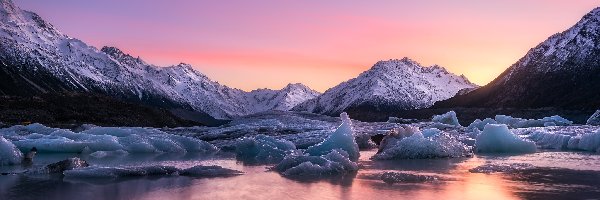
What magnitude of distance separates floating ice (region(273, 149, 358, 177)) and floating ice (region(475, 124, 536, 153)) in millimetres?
12536

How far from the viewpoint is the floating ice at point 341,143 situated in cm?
2299

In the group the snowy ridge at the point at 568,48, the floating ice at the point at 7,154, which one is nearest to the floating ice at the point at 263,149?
the floating ice at the point at 7,154

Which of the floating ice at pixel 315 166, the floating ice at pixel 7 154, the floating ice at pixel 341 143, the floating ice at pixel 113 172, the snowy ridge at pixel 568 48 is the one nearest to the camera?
the floating ice at pixel 113 172

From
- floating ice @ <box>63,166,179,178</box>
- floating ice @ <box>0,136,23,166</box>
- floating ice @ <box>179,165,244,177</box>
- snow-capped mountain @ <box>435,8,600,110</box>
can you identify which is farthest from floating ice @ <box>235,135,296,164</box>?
snow-capped mountain @ <box>435,8,600,110</box>

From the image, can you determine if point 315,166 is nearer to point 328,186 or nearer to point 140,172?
point 328,186

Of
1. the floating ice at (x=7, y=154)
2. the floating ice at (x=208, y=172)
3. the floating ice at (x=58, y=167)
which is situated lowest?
the floating ice at (x=208, y=172)

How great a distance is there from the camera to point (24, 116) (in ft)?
229

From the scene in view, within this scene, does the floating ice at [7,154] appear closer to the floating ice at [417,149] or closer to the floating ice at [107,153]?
the floating ice at [107,153]

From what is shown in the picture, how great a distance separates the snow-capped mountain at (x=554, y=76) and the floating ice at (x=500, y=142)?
90.8 meters

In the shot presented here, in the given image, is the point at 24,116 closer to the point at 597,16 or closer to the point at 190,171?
the point at 190,171

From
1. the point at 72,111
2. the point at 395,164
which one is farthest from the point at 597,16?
the point at 395,164

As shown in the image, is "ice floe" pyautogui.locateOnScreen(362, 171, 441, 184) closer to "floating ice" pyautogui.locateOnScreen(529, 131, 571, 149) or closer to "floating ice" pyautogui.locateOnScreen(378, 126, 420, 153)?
"floating ice" pyautogui.locateOnScreen(378, 126, 420, 153)

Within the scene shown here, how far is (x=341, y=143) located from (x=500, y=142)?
9146mm

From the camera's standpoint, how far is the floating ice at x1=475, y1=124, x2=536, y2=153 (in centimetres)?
2817
